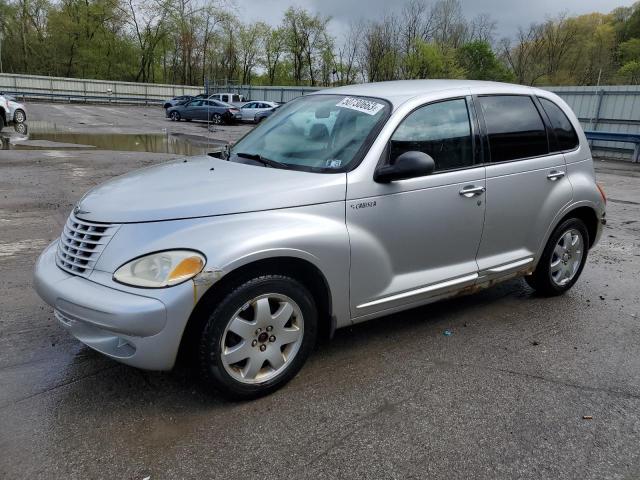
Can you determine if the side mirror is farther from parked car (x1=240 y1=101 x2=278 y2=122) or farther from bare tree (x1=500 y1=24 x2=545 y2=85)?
bare tree (x1=500 y1=24 x2=545 y2=85)

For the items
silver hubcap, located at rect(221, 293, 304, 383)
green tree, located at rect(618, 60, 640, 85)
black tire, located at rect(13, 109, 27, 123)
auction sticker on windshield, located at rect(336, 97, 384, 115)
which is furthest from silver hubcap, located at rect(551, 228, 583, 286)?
green tree, located at rect(618, 60, 640, 85)

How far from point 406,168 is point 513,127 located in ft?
4.90

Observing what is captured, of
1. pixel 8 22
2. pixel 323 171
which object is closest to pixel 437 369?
pixel 323 171

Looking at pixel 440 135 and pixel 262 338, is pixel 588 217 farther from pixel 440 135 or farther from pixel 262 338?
pixel 262 338

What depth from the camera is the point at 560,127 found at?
4.62 metres

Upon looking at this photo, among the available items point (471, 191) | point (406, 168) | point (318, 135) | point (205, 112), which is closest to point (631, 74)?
point (205, 112)

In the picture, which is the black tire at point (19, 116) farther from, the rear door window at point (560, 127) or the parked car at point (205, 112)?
the rear door window at point (560, 127)

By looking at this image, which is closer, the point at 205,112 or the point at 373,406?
the point at 373,406

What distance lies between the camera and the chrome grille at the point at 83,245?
283 cm

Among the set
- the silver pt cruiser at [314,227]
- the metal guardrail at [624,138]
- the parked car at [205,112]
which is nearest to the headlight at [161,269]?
the silver pt cruiser at [314,227]

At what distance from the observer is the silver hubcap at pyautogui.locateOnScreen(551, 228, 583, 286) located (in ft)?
15.5

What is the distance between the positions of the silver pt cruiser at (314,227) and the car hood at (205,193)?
1 cm

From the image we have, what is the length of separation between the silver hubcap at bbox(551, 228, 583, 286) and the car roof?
137cm

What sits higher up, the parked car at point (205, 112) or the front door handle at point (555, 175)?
the parked car at point (205, 112)
